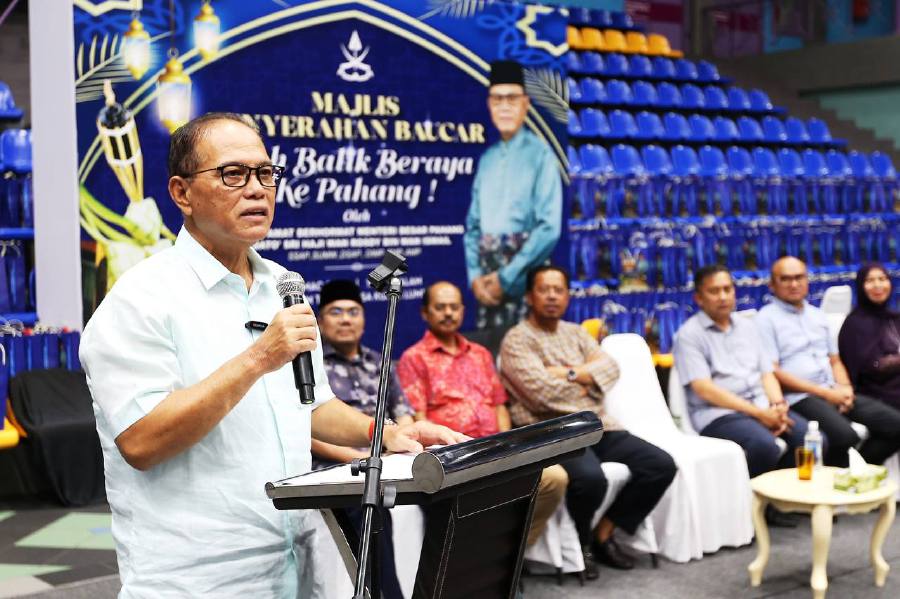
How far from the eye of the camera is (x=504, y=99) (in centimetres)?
668

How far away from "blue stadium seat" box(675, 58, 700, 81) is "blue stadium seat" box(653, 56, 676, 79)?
113 millimetres

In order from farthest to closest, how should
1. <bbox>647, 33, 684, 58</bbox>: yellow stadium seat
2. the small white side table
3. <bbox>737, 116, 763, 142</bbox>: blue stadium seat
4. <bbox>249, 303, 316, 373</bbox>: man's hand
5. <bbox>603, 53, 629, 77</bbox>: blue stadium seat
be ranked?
1. <bbox>647, 33, 684, 58</bbox>: yellow stadium seat
2. <bbox>737, 116, 763, 142</bbox>: blue stadium seat
3. <bbox>603, 53, 629, 77</bbox>: blue stadium seat
4. the small white side table
5. <bbox>249, 303, 316, 373</bbox>: man's hand

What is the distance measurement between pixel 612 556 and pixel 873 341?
7.31 feet

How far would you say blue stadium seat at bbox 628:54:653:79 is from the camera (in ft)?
37.6

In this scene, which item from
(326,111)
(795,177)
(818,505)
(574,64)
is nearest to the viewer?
(818,505)

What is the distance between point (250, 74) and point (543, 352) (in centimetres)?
223

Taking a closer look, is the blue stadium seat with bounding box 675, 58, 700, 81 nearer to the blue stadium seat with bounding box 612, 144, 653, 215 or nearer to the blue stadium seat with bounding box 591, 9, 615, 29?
the blue stadium seat with bounding box 591, 9, 615, 29

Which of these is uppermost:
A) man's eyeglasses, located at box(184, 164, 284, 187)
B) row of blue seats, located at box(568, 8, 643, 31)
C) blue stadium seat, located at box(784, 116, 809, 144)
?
row of blue seats, located at box(568, 8, 643, 31)

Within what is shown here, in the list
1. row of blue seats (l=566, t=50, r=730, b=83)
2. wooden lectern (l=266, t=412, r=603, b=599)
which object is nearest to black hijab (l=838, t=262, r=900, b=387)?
wooden lectern (l=266, t=412, r=603, b=599)

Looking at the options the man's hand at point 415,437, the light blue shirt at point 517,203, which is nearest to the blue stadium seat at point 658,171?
the light blue shirt at point 517,203

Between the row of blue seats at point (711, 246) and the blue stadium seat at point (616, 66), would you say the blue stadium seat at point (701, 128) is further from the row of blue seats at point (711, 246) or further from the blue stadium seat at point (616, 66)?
the row of blue seats at point (711, 246)

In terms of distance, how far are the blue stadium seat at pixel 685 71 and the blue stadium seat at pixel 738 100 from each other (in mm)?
434

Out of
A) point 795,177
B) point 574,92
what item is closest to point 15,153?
point 574,92

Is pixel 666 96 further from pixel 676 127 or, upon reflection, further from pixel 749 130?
pixel 749 130
